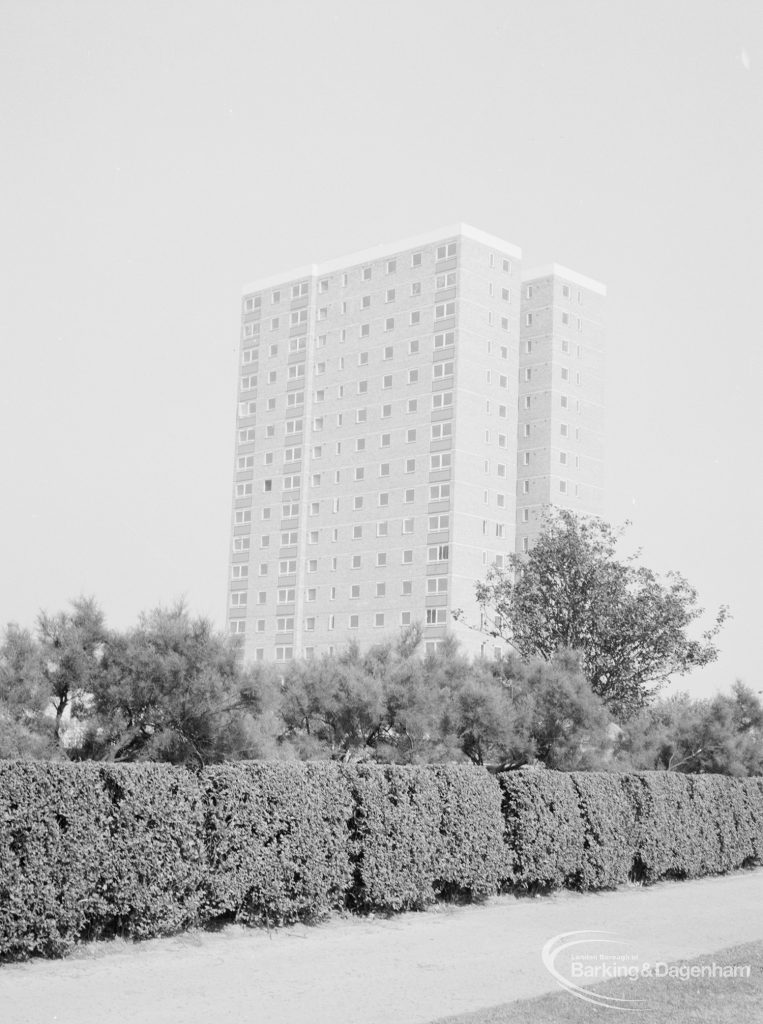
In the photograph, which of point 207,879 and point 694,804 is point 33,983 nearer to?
point 207,879

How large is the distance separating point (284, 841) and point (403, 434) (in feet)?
295

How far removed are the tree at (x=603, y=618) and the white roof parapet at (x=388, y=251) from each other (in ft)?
217

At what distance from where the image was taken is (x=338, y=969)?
1026cm

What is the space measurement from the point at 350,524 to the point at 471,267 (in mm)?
23942

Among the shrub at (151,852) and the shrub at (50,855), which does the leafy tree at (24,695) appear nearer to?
the shrub at (151,852)

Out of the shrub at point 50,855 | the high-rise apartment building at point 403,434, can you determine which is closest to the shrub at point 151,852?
the shrub at point 50,855

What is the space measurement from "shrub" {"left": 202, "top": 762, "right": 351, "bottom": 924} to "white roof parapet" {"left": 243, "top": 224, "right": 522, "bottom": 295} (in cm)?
9089

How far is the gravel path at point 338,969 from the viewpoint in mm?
8500

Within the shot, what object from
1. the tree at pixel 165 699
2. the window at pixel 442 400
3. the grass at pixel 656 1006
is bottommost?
the grass at pixel 656 1006

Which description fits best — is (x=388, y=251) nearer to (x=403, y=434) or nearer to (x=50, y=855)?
(x=403, y=434)

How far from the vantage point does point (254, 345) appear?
11344 centimetres

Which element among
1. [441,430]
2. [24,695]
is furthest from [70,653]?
[441,430]

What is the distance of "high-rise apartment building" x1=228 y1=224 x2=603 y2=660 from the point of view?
323ft

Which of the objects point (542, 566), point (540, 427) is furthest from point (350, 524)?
point (542, 566)
